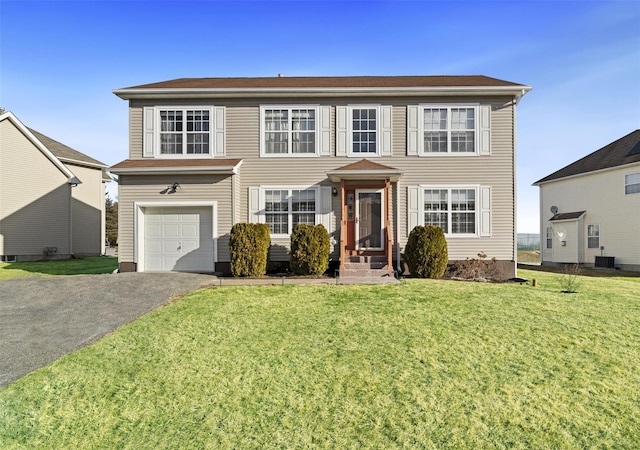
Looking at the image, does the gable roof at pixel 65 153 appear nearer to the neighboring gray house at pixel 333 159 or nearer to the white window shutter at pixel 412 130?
the neighboring gray house at pixel 333 159

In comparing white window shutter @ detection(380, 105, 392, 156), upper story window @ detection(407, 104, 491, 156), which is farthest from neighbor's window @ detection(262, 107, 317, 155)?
upper story window @ detection(407, 104, 491, 156)

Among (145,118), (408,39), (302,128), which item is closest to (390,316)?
(302,128)

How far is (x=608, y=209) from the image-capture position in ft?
62.5

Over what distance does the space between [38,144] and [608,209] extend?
2951 cm

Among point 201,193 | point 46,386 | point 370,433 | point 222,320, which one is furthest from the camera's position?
point 201,193

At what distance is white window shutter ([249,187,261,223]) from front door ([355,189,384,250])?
3362 millimetres

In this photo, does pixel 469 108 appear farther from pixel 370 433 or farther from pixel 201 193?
pixel 370 433

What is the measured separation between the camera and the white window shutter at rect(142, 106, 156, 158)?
41.7ft

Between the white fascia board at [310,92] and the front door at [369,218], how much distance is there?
335cm

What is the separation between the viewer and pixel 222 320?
713 cm

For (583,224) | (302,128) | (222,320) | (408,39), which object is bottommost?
(222,320)

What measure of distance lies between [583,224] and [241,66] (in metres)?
19.9

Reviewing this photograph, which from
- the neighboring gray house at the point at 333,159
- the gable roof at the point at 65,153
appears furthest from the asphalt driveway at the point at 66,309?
the gable roof at the point at 65,153

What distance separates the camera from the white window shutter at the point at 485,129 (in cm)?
1256
